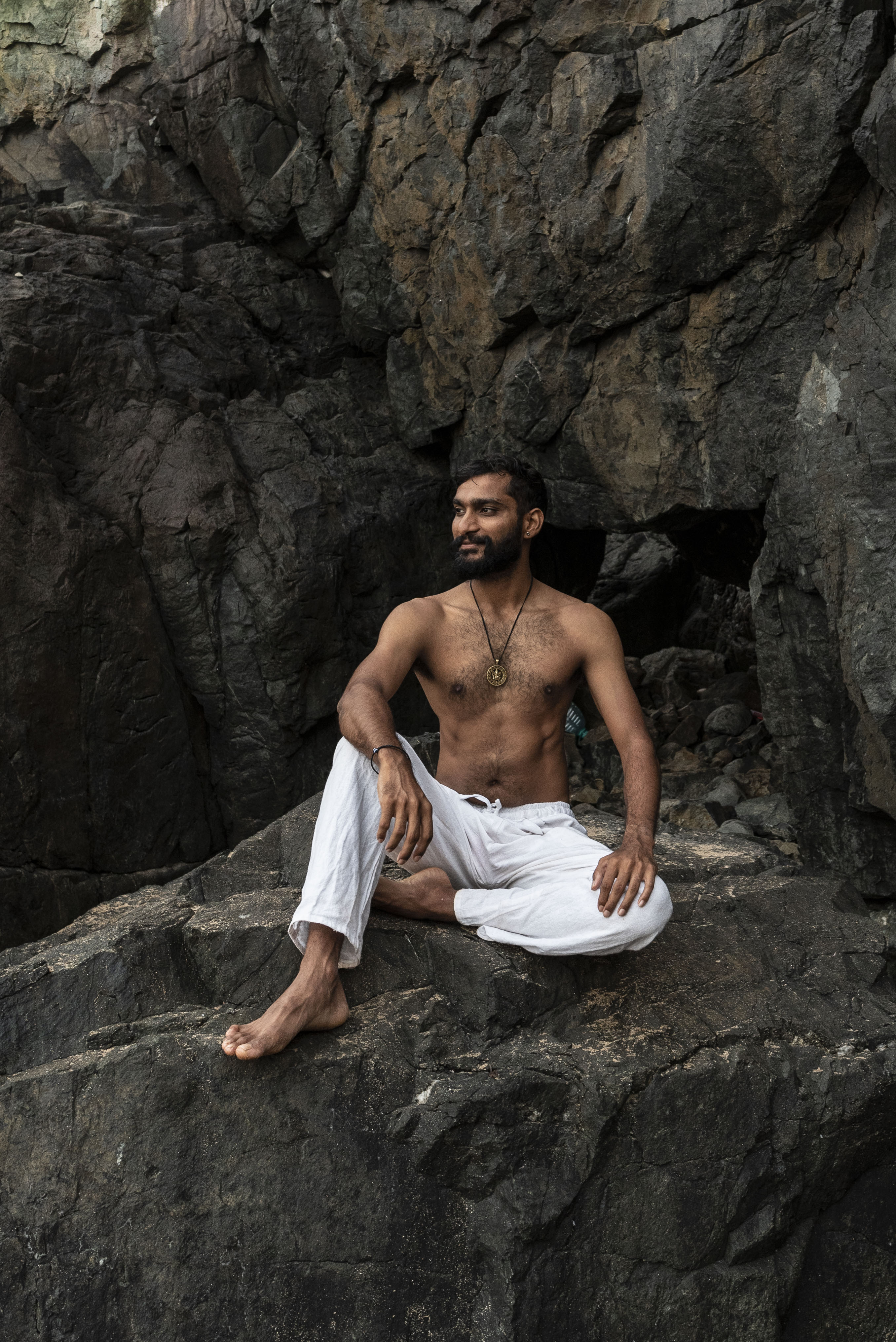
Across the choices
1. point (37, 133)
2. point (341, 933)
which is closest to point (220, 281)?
point (37, 133)

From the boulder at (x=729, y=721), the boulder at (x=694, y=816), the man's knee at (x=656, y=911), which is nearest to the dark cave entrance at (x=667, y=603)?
the boulder at (x=729, y=721)

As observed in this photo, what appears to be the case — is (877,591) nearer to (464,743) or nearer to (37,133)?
(464,743)

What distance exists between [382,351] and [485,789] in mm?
6917

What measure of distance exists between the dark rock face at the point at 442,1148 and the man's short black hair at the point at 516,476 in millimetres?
1417

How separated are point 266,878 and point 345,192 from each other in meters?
6.47

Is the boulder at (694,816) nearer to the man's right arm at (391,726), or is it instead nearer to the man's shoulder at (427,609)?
the man's shoulder at (427,609)

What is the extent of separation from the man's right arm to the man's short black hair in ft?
1.60

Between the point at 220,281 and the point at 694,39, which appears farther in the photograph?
the point at 220,281

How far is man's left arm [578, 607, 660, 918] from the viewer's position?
2885 mm

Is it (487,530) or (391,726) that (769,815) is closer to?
(487,530)

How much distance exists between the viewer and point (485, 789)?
3.60 meters

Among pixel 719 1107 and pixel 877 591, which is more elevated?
pixel 877 591

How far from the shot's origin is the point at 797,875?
155 inches

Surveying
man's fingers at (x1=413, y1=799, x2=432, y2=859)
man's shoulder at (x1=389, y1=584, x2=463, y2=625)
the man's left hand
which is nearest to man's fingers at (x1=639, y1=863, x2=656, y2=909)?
the man's left hand
